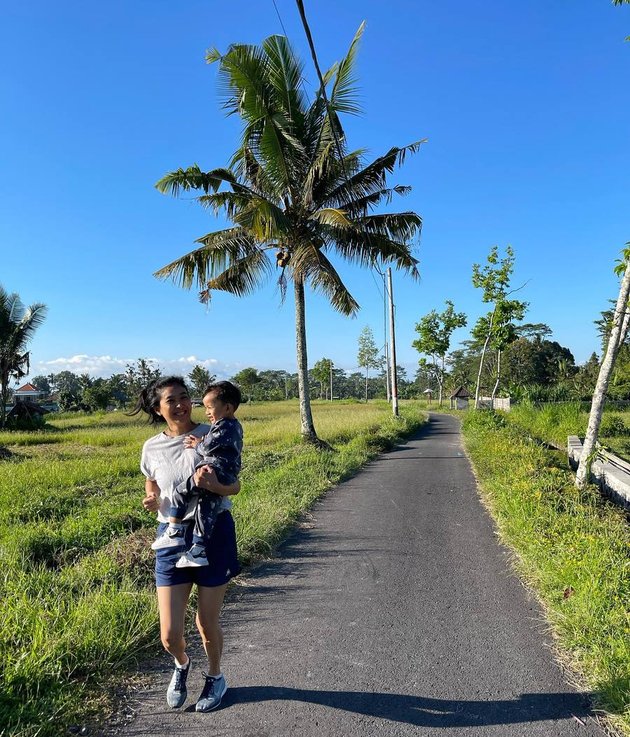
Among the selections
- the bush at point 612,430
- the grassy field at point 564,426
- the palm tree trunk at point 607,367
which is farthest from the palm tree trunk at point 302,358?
the bush at point 612,430

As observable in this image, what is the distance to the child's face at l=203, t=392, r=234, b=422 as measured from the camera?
2752 millimetres

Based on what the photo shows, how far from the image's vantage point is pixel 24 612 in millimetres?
3268

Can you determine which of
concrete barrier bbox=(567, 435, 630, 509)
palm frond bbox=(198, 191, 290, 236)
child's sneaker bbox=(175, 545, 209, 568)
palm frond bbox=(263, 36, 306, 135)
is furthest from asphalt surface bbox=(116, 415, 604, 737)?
palm frond bbox=(263, 36, 306, 135)

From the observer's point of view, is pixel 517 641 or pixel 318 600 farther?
pixel 318 600

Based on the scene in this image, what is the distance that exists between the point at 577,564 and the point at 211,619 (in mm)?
2877

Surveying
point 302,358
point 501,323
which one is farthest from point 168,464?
point 501,323

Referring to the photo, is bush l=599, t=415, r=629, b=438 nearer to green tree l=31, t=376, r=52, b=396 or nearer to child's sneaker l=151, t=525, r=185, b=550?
child's sneaker l=151, t=525, r=185, b=550

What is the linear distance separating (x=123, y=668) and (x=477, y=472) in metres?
8.37

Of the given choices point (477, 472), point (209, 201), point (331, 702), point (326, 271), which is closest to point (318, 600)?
point (331, 702)

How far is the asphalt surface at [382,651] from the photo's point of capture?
2559 mm

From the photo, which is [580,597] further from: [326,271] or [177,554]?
[326,271]

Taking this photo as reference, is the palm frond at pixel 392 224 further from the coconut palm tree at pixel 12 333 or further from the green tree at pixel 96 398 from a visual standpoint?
the green tree at pixel 96 398

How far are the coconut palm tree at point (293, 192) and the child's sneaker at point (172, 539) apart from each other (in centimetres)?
881

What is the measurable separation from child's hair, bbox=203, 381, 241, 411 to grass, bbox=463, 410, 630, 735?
2463mm
